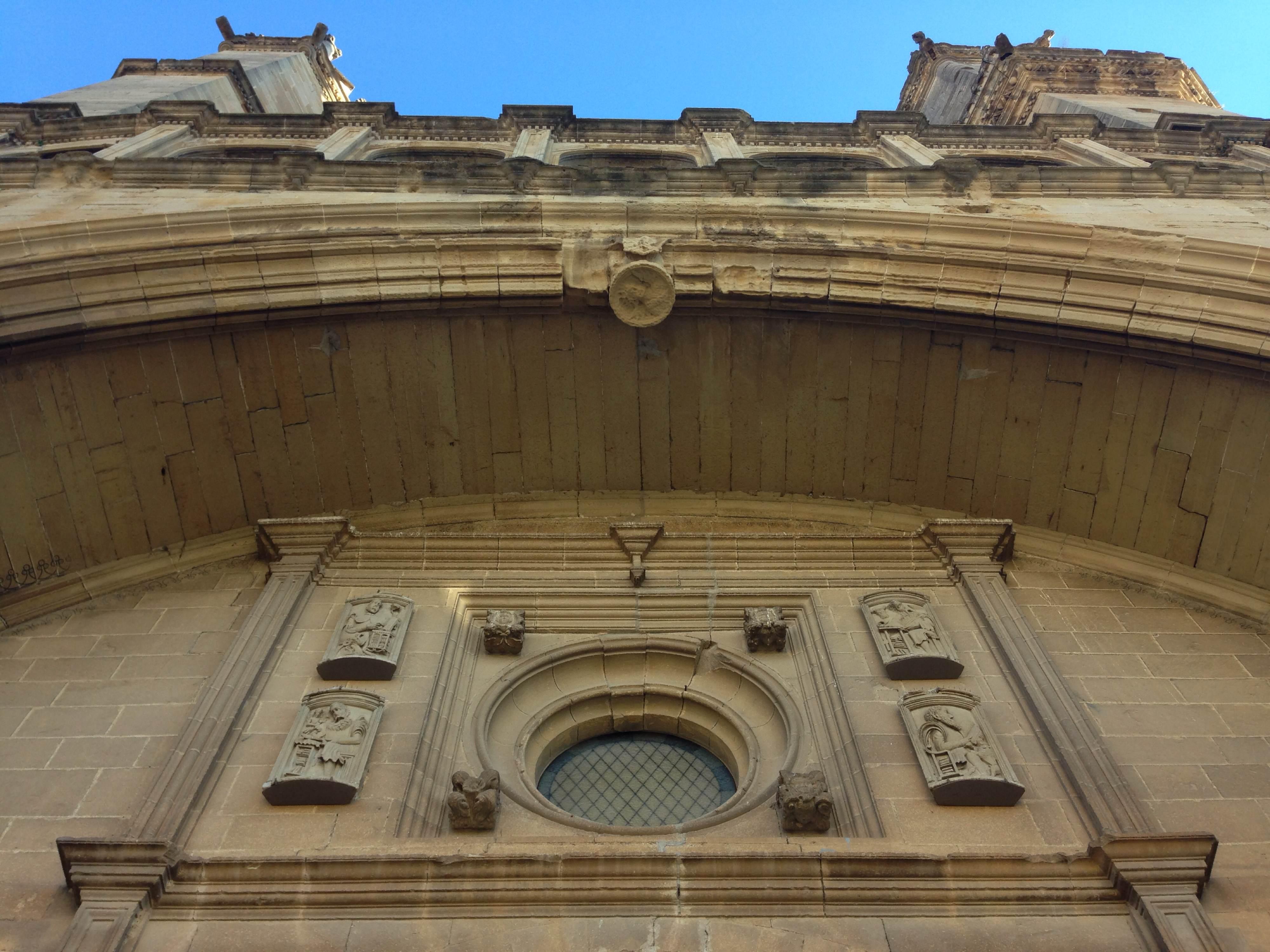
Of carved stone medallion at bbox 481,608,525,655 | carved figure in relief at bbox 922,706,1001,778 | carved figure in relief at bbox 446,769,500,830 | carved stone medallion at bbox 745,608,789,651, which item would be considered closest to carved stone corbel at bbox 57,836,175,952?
carved figure in relief at bbox 446,769,500,830

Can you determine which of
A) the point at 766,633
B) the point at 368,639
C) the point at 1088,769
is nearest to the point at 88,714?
the point at 368,639

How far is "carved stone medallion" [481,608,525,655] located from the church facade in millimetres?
46

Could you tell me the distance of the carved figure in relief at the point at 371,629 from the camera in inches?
333

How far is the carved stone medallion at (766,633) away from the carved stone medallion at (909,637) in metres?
0.75

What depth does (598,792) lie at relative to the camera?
317 inches

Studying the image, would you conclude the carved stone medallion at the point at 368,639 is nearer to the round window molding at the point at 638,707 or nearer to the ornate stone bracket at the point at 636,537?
the round window molding at the point at 638,707

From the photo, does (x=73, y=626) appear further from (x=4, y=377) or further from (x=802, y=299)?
(x=802, y=299)

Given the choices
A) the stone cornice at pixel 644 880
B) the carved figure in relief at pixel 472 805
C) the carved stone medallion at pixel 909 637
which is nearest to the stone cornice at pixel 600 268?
the carved stone medallion at pixel 909 637

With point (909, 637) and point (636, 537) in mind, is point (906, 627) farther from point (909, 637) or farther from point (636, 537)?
point (636, 537)

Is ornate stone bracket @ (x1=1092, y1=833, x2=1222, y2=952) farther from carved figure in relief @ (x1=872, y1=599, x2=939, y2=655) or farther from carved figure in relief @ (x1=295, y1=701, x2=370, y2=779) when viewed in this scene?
carved figure in relief @ (x1=295, y1=701, x2=370, y2=779)

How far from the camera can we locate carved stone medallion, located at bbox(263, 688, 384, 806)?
22.9 feet

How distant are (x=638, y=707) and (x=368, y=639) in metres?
2.22

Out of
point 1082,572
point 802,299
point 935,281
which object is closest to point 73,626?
point 802,299

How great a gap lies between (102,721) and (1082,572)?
8672 mm
